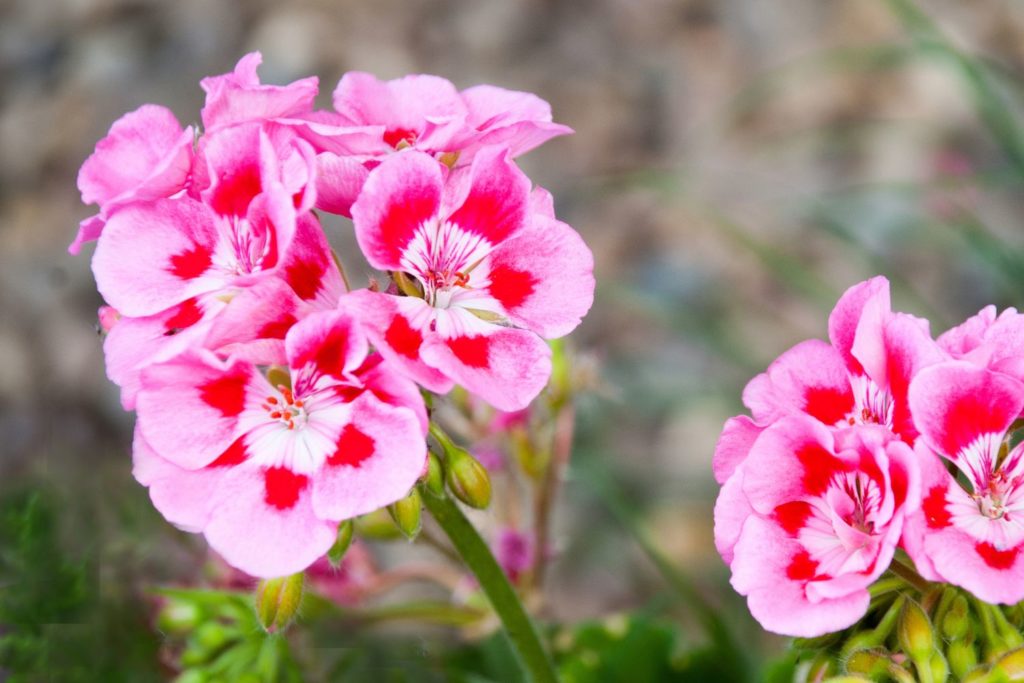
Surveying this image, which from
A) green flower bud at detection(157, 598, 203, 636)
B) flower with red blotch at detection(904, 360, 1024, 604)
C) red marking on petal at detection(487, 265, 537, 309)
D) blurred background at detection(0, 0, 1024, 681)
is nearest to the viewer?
flower with red blotch at detection(904, 360, 1024, 604)

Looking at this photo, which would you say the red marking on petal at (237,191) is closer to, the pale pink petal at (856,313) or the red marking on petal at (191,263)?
the red marking on petal at (191,263)

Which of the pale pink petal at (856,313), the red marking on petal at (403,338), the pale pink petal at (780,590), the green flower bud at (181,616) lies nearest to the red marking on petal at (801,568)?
the pale pink petal at (780,590)

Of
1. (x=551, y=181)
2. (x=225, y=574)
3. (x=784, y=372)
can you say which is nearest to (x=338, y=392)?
(x=784, y=372)

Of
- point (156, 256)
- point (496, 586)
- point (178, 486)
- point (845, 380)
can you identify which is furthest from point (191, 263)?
point (845, 380)

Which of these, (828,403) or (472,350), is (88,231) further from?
(828,403)

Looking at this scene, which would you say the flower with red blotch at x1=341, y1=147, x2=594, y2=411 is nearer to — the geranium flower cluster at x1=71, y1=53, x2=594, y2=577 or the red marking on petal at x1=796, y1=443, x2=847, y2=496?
the geranium flower cluster at x1=71, y1=53, x2=594, y2=577

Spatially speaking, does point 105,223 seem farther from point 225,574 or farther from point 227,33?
point 227,33

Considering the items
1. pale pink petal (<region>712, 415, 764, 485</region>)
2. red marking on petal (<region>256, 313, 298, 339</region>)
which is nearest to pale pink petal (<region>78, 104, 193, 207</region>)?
red marking on petal (<region>256, 313, 298, 339</region>)
